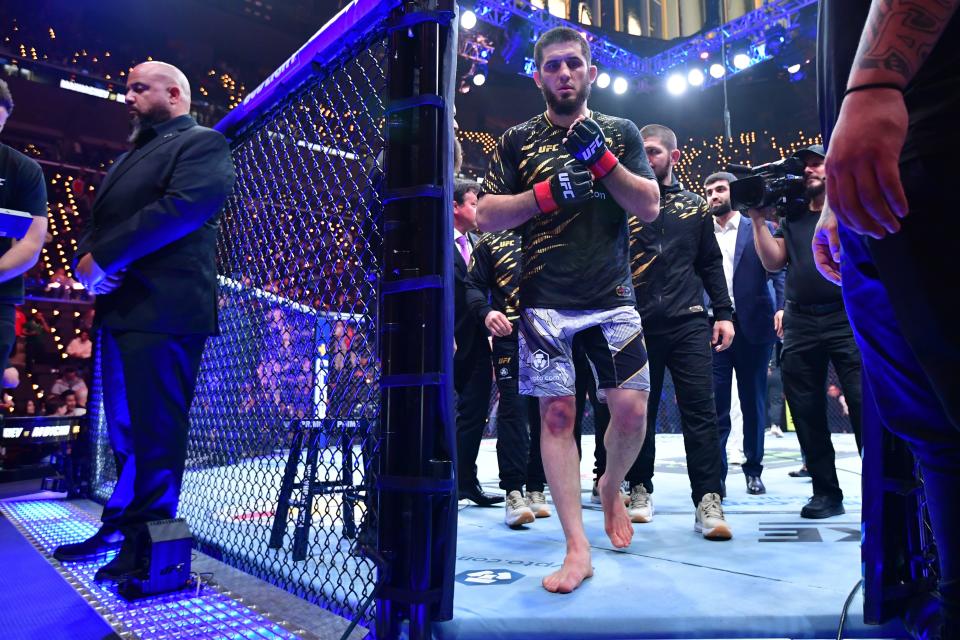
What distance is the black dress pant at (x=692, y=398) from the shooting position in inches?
107

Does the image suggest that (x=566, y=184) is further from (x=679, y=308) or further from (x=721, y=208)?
(x=721, y=208)

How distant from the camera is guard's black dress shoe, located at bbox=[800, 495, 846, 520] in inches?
110

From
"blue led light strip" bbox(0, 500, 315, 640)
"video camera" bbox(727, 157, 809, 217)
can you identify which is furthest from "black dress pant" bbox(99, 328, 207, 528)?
"video camera" bbox(727, 157, 809, 217)

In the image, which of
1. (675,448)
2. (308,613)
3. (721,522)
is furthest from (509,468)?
(675,448)

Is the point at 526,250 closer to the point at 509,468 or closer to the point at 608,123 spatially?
the point at 608,123

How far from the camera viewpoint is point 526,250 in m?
2.20

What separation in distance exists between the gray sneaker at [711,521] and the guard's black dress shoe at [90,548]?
2.09 metres

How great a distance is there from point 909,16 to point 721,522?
2013 millimetres

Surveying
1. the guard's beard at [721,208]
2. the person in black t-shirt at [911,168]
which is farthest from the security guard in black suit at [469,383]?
the person in black t-shirt at [911,168]

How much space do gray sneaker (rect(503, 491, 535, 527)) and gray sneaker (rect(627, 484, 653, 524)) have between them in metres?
0.44

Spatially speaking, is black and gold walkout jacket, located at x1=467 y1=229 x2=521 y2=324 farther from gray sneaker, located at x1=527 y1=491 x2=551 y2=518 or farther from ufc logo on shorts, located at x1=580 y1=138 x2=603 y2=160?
ufc logo on shorts, located at x1=580 y1=138 x2=603 y2=160

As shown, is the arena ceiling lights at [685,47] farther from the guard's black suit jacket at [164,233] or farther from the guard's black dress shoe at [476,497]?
the guard's black suit jacket at [164,233]

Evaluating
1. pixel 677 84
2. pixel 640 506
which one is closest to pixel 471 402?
pixel 640 506

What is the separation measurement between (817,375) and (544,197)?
6.10 feet
